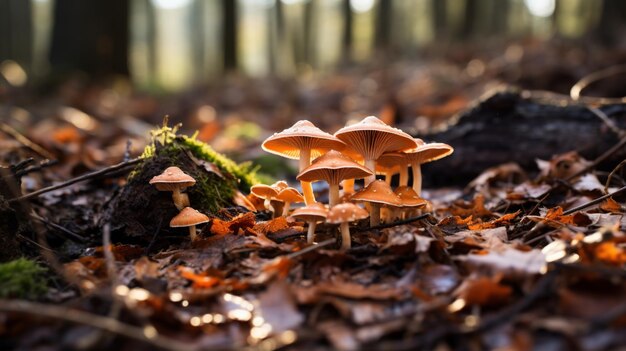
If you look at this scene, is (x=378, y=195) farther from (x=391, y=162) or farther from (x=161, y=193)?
(x=161, y=193)

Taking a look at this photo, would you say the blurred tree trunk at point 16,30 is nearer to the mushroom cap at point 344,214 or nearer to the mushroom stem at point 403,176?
the mushroom stem at point 403,176

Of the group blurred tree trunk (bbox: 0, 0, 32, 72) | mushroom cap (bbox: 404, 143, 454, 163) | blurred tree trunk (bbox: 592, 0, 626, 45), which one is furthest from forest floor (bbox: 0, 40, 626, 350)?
blurred tree trunk (bbox: 0, 0, 32, 72)

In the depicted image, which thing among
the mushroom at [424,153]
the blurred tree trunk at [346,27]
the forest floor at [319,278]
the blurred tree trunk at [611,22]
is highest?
the blurred tree trunk at [346,27]

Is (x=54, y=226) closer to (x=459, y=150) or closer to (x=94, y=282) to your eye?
(x=94, y=282)

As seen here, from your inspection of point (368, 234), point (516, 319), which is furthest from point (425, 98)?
point (516, 319)

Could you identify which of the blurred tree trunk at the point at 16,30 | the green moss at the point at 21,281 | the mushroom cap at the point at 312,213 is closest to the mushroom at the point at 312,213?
the mushroom cap at the point at 312,213
